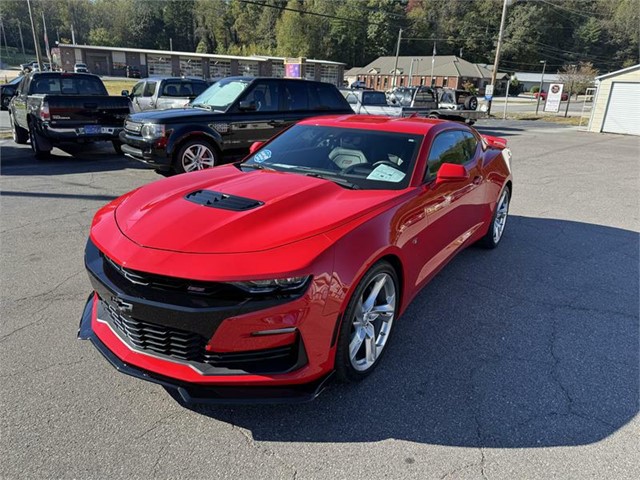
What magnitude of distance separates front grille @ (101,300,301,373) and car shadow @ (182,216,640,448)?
1.39 ft

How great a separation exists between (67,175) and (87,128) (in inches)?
55.8

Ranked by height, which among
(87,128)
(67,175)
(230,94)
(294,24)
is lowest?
(67,175)

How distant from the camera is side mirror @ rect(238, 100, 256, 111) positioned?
8562 mm

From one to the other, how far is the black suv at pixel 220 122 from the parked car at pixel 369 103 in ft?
20.2

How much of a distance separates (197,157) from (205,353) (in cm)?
663

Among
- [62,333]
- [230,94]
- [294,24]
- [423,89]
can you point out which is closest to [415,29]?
[294,24]

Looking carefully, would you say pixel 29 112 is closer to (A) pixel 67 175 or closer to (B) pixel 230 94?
(A) pixel 67 175

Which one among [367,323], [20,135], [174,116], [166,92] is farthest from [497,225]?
[20,135]

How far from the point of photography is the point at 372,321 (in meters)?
2.93

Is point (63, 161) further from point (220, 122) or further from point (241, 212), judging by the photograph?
point (241, 212)

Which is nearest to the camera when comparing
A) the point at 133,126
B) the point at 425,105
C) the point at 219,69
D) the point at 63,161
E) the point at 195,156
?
the point at 133,126

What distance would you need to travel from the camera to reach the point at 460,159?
436 centimetres

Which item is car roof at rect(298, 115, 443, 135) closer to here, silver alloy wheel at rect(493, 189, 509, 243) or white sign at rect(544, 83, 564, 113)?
silver alloy wheel at rect(493, 189, 509, 243)

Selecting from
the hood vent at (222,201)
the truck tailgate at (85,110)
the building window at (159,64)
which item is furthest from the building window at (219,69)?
the hood vent at (222,201)
